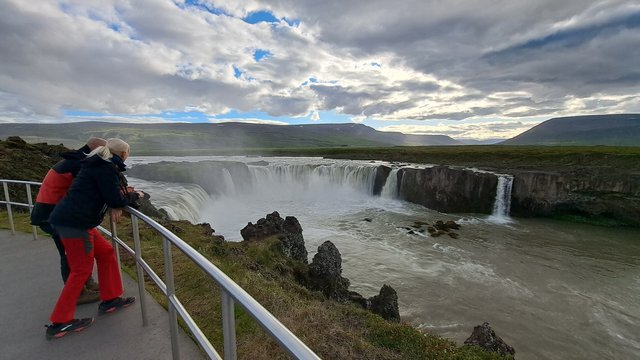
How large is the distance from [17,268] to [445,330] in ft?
42.2

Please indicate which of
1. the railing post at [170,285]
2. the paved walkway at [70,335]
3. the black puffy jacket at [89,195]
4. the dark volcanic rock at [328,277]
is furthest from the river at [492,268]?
the black puffy jacket at [89,195]

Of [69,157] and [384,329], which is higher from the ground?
[69,157]

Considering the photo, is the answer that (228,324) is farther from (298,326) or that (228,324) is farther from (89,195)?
(298,326)

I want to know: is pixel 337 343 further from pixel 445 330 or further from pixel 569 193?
pixel 569 193

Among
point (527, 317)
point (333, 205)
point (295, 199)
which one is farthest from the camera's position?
point (295, 199)

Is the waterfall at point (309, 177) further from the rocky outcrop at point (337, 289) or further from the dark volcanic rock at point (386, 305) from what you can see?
the dark volcanic rock at point (386, 305)

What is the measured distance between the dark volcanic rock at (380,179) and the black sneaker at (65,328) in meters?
38.9

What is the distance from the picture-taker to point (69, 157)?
15.0ft

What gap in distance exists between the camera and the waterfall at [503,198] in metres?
33.3

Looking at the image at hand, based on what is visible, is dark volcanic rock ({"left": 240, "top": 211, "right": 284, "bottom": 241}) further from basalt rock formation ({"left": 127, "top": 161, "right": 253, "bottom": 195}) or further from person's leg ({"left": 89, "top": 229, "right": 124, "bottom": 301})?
basalt rock formation ({"left": 127, "top": 161, "right": 253, "bottom": 195})

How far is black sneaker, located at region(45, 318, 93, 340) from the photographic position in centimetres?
435

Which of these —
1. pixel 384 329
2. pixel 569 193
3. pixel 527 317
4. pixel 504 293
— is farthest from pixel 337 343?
pixel 569 193

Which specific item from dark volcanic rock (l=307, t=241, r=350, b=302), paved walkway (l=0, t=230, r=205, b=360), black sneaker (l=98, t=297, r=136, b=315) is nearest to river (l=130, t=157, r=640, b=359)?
dark volcanic rock (l=307, t=241, r=350, b=302)

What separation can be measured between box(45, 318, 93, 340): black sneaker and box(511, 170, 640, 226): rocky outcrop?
37.2m
